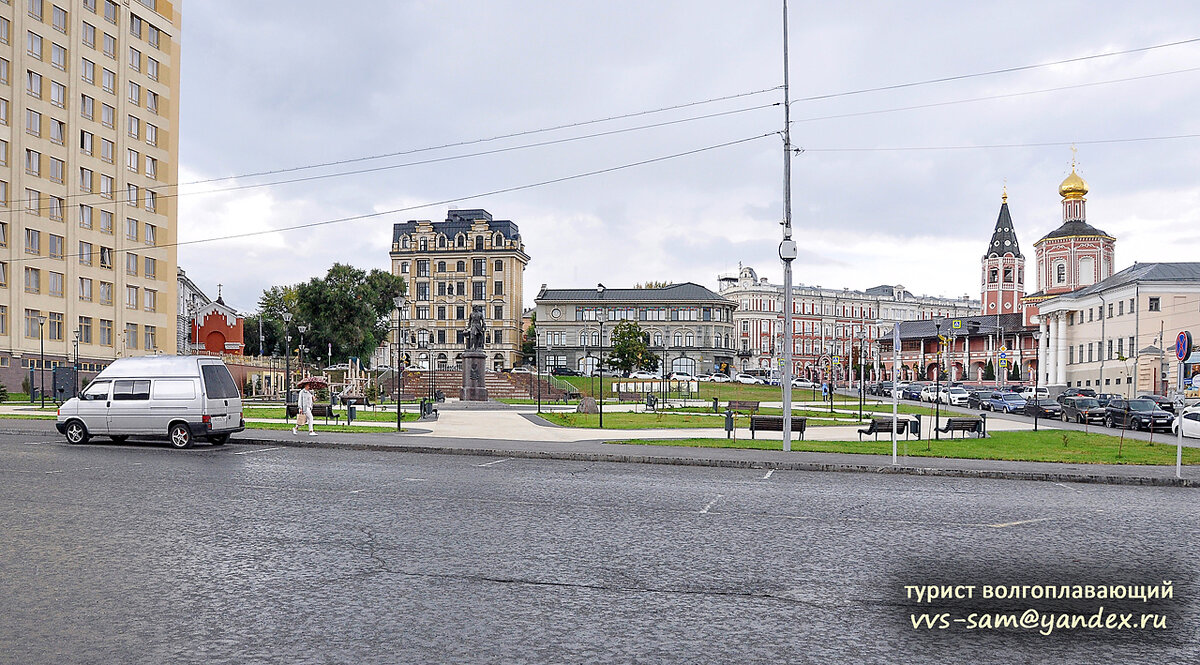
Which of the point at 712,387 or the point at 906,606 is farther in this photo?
the point at 712,387

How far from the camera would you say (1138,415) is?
40.0 meters

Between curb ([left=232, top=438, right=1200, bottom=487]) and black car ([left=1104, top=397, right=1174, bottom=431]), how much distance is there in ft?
71.6

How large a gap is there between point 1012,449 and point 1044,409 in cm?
3055

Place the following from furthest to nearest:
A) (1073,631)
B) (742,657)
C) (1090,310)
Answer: (1090,310) → (1073,631) → (742,657)

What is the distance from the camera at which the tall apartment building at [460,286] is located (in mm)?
126500

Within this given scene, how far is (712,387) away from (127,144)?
5341 centimetres

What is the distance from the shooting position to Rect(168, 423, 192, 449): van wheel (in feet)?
73.3

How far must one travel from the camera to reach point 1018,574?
8289 mm

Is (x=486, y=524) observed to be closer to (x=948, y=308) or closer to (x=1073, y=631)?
(x=1073, y=631)

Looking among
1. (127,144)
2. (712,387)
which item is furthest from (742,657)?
(712,387)

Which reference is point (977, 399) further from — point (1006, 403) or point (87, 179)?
point (87, 179)

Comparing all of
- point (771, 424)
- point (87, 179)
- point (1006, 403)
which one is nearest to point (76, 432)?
point (771, 424)

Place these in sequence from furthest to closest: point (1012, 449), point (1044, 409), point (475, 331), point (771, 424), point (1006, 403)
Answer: point (1006, 403)
point (475, 331)
point (1044, 409)
point (771, 424)
point (1012, 449)

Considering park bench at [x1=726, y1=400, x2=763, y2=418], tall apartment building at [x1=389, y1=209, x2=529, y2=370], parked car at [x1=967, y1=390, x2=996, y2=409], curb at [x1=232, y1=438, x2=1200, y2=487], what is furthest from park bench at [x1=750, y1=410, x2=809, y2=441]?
tall apartment building at [x1=389, y1=209, x2=529, y2=370]
